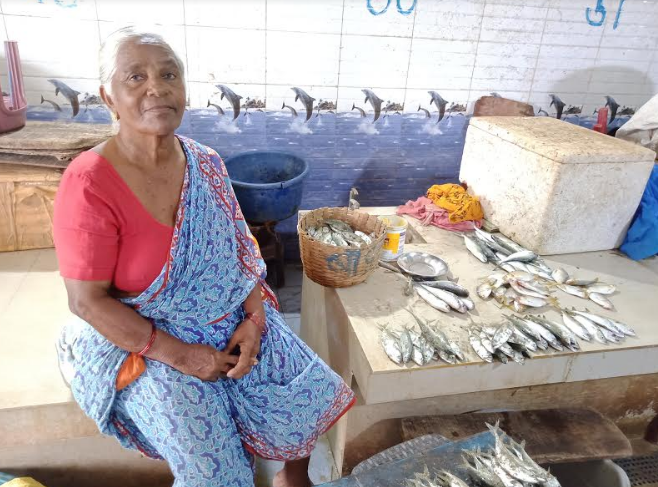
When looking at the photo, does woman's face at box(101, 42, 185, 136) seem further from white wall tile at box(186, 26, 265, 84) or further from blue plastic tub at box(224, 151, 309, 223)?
white wall tile at box(186, 26, 265, 84)

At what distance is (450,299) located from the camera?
2533mm

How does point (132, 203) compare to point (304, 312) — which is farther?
point (304, 312)

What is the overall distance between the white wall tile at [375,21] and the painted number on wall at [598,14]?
181 centimetres

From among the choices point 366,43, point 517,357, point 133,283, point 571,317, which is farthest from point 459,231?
point 133,283

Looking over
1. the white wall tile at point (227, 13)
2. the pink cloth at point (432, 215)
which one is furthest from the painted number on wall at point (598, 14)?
the white wall tile at point (227, 13)

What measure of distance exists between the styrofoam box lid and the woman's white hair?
7.72 ft

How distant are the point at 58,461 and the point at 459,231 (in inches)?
110

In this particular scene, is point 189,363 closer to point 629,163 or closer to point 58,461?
point 58,461

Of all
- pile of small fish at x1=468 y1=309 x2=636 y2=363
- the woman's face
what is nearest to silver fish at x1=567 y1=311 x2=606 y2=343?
pile of small fish at x1=468 y1=309 x2=636 y2=363

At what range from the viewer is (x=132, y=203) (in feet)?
5.73

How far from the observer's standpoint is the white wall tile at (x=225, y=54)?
408 cm

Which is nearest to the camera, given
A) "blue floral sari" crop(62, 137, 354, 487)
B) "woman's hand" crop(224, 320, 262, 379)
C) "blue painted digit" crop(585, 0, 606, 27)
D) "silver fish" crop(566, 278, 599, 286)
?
"blue floral sari" crop(62, 137, 354, 487)

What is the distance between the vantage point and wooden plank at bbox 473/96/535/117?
4793 mm

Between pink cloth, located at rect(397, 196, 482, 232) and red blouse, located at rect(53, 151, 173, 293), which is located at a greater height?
red blouse, located at rect(53, 151, 173, 293)
